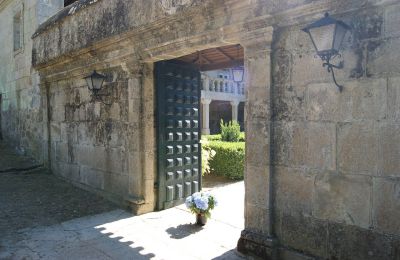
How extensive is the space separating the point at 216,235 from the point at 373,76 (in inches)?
106

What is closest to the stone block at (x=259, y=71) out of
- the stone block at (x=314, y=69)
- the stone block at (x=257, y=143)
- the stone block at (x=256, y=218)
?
the stone block at (x=314, y=69)

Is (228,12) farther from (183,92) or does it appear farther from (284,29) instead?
(183,92)

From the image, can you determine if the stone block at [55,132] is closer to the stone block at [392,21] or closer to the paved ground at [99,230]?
the paved ground at [99,230]

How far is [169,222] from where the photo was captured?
4695mm

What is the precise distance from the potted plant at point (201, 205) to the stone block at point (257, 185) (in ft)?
3.35

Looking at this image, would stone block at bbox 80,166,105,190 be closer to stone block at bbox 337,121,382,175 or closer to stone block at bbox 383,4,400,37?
stone block at bbox 337,121,382,175

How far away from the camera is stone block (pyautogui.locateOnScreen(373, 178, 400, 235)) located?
258 cm

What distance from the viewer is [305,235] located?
316cm

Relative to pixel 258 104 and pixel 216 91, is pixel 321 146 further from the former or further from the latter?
pixel 216 91

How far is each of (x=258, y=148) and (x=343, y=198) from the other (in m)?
0.96

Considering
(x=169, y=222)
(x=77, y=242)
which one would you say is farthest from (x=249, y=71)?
(x=77, y=242)

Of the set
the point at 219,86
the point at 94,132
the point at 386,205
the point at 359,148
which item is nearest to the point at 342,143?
the point at 359,148

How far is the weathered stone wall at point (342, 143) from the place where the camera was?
103 inches

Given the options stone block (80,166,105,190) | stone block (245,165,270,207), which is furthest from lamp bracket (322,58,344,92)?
stone block (80,166,105,190)
